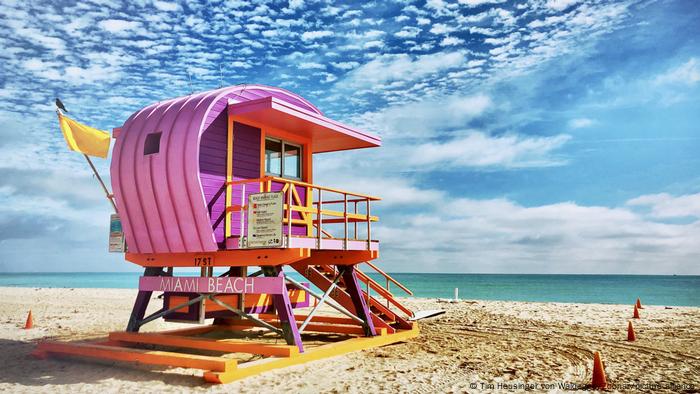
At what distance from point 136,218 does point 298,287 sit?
13.2 ft

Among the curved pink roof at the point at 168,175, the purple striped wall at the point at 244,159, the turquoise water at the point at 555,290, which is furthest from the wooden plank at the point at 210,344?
the turquoise water at the point at 555,290

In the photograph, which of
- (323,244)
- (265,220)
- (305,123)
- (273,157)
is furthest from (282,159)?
(265,220)

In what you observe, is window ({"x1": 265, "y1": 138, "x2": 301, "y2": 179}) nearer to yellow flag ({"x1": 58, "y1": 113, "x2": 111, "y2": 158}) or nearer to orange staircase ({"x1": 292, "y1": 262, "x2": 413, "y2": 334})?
orange staircase ({"x1": 292, "y1": 262, "x2": 413, "y2": 334})

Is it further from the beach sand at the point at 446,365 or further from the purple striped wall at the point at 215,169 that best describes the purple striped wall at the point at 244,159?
the beach sand at the point at 446,365

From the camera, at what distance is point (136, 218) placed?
12625 mm

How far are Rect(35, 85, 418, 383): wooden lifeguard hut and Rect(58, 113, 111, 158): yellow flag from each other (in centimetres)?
39

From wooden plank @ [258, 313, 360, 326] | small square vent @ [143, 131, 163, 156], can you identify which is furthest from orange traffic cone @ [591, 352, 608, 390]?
small square vent @ [143, 131, 163, 156]

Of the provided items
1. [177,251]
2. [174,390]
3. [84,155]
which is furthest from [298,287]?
[84,155]

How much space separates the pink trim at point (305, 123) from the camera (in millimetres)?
11570

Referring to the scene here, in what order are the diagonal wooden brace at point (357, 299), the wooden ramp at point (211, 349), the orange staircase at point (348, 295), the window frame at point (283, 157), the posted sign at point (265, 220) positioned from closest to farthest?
the wooden ramp at point (211, 349), the posted sign at point (265, 220), the window frame at point (283, 157), the diagonal wooden brace at point (357, 299), the orange staircase at point (348, 295)

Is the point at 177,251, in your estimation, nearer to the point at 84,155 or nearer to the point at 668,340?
the point at 84,155

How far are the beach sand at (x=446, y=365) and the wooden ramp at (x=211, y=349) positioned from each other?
187 millimetres

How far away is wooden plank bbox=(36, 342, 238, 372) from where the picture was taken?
952 cm

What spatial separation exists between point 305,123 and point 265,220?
9.30ft
